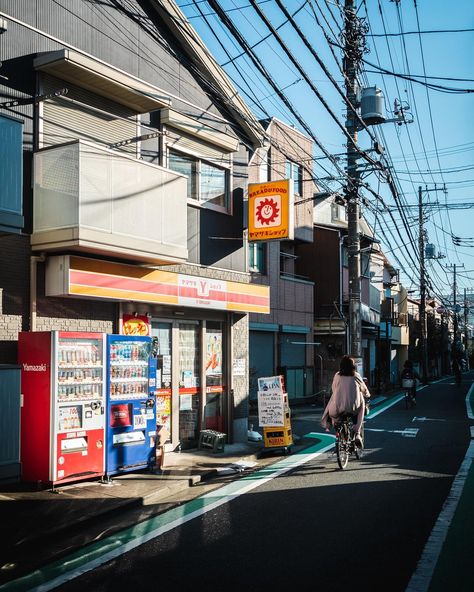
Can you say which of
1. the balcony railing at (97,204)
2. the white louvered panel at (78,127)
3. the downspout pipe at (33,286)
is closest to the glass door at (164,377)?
the balcony railing at (97,204)

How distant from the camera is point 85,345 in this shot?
32.4 ft

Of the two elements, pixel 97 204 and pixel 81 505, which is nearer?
pixel 81 505

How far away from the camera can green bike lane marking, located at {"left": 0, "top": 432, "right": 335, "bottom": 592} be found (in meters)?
5.76

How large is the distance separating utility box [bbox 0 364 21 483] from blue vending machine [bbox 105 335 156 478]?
1643 mm

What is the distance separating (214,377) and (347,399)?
11.1ft

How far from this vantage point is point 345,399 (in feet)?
37.6

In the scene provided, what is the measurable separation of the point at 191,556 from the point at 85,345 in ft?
14.5

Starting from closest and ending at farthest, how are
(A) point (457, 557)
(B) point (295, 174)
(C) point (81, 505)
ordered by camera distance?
1. (A) point (457, 557)
2. (C) point (81, 505)
3. (B) point (295, 174)

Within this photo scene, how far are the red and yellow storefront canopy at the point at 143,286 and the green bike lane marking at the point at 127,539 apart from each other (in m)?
3.52

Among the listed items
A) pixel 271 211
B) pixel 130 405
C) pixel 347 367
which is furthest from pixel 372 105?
pixel 130 405

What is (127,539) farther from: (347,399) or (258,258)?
(258,258)

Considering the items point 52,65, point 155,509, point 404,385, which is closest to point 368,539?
point 155,509

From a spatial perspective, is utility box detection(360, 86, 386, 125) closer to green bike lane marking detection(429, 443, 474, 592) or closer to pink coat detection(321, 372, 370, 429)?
pink coat detection(321, 372, 370, 429)

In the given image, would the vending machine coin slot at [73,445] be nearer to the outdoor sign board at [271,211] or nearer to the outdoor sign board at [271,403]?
the outdoor sign board at [271,403]
